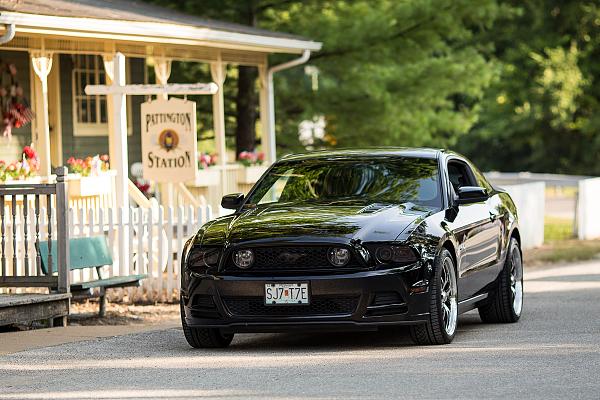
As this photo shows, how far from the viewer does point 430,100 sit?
1063 inches

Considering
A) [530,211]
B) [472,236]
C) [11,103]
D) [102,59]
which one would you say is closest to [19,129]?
[11,103]

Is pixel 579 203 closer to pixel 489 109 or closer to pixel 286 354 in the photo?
pixel 286 354

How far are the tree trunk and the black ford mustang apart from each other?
15137mm

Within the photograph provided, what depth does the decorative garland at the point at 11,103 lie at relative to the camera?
790 inches

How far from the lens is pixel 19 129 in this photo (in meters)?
21.1

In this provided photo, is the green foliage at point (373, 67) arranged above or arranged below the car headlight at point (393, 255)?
above

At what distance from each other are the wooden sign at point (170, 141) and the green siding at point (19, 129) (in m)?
4.00

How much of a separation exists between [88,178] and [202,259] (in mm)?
8122

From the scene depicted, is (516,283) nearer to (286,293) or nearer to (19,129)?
(286,293)

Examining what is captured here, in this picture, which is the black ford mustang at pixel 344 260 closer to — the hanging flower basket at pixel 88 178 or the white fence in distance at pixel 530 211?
the hanging flower basket at pixel 88 178

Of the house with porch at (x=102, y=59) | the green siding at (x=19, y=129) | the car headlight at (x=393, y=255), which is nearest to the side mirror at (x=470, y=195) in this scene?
the car headlight at (x=393, y=255)

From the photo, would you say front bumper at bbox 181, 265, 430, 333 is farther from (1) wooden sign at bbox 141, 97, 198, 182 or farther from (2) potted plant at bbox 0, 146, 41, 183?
(2) potted plant at bbox 0, 146, 41, 183

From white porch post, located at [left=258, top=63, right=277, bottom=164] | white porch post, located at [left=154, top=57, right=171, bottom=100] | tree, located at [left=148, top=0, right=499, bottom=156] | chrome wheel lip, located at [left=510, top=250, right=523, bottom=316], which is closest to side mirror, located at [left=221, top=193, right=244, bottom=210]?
chrome wheel lip, located at [left=510, top=250, right=523, bottom=316]

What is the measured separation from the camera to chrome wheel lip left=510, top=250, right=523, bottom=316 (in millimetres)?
13168
